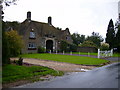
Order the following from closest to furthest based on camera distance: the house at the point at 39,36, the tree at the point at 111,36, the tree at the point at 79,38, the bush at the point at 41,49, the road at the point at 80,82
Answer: the road at the point at 80,82
the house at the point at 39,36
the bush at the point at 41,49
the tree at the point at 111,36
the tree at the point at 79,38

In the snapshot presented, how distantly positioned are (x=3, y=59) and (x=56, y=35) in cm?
3628

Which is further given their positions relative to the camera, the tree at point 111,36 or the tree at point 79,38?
the tree at point 79,38

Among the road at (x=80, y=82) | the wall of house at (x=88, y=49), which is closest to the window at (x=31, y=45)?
the wall of house at (x=88, y=49)

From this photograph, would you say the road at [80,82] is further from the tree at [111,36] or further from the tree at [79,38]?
the tree at [79,38]

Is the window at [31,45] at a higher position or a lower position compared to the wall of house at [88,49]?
higher

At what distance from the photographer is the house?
35.5 m

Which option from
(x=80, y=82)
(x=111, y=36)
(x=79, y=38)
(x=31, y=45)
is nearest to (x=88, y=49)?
(x=111, y=36)

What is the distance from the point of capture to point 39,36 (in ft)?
128

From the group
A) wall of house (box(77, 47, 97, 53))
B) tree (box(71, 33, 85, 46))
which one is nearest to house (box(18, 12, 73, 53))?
wall of house (box(77, 47, 97, 53))

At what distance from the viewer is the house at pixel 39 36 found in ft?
116

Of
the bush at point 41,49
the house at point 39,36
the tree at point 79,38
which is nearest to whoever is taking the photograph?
the house at point 39,36

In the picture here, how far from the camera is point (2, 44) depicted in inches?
371

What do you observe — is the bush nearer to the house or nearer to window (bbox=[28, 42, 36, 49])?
the house

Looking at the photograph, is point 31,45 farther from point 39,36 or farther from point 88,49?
point 88,49
